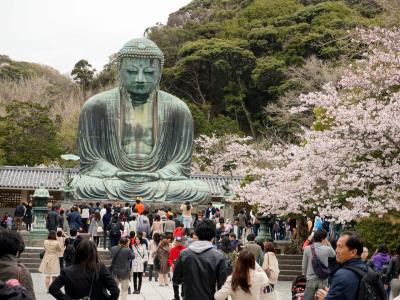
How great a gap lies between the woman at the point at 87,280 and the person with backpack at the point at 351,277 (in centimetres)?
155

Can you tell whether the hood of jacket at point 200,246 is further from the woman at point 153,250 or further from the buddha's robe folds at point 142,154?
the buddha's robe folds at point 142,154

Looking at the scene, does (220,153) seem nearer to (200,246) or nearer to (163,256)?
(163,256)

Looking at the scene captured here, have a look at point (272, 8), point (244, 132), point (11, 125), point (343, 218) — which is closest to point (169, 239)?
point (343, 218)

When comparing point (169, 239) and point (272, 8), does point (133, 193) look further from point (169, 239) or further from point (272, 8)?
point (272, 8)

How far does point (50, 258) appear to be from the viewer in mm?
13844

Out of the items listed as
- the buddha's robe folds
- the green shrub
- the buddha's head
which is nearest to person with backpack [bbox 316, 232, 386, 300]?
the green shrub

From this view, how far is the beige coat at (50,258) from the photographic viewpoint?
13.9 m

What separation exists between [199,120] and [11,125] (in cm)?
959

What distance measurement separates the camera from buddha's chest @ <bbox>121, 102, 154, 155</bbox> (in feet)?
96.6

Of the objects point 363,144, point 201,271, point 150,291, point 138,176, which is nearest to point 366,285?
point 201,271

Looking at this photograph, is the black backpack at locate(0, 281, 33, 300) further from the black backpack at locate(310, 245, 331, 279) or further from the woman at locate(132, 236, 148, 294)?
the woman at locate(132, 236, 148, 294)

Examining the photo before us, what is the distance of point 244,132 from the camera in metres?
49.9

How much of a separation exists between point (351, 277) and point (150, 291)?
30.9 feet

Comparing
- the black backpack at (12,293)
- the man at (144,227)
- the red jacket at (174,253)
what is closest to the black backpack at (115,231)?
the man at (144,227)
